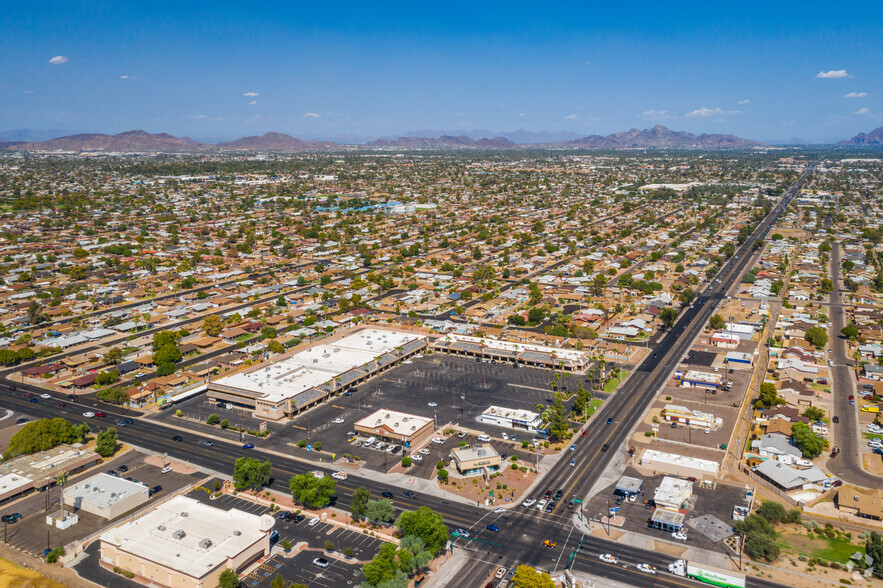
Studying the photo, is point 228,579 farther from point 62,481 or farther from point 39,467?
point 39,467

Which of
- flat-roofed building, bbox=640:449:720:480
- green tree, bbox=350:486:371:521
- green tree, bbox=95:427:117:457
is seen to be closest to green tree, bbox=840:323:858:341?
flat-roofed building, bbox=640:449:720:480

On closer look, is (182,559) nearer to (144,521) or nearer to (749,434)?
(144,521)

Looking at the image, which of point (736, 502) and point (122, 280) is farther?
point (122, 280)

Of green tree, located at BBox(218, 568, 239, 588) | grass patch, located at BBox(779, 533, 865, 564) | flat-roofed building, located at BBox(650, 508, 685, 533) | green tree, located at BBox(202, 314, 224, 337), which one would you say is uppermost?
green tree, located at BBox(202, 314, 224, 337)

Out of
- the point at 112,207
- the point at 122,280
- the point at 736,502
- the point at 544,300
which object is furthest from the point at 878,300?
the point at 112,207

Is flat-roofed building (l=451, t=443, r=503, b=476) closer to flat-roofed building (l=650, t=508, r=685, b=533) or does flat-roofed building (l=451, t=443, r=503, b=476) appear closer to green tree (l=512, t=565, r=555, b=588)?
flat-roofed building (l=650, t=508, r=685, b=533)
